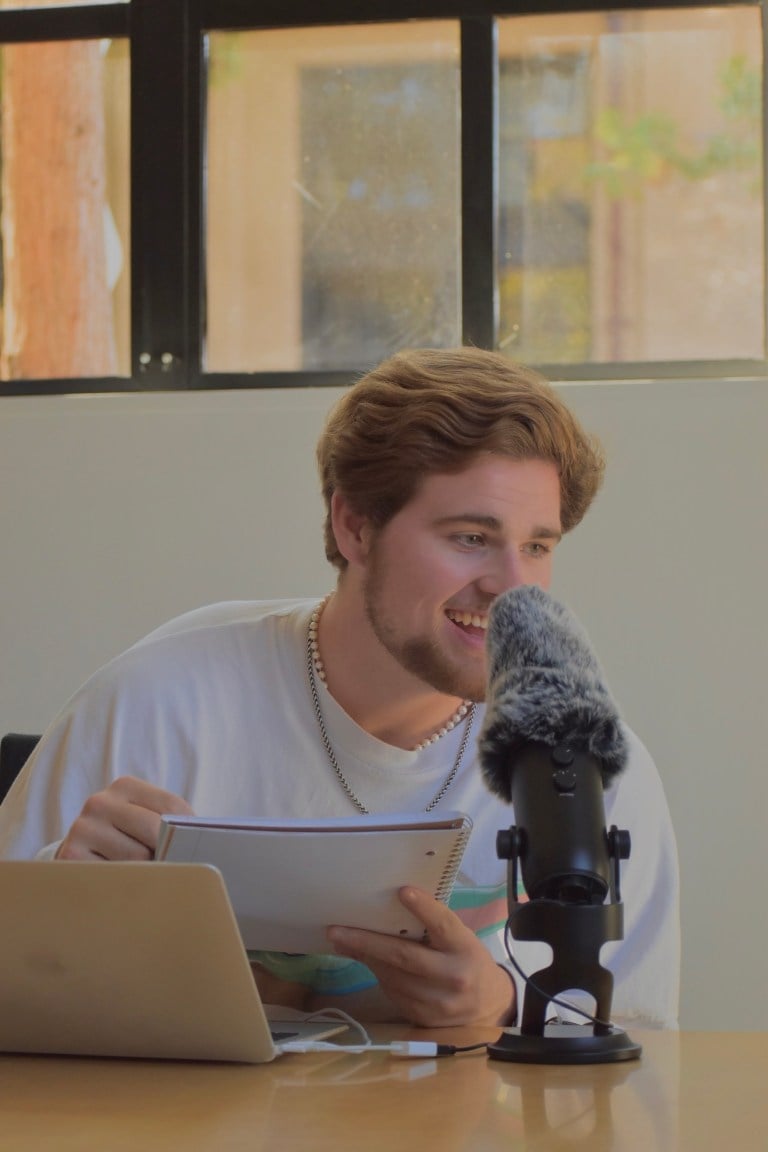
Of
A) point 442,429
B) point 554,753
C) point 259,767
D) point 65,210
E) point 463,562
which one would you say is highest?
point 65,210

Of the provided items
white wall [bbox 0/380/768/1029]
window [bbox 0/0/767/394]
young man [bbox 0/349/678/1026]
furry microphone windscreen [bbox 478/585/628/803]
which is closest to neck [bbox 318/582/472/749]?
young man [bbox 0/349/678/1026]

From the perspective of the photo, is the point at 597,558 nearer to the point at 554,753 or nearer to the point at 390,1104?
the point at 554,753

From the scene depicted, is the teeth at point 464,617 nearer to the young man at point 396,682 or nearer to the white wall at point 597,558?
the young man at point 396,682

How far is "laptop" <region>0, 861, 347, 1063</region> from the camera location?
3.11 ft

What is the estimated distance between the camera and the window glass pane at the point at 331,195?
125 inches

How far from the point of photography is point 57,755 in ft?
5.49

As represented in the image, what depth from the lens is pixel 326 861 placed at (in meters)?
1.11

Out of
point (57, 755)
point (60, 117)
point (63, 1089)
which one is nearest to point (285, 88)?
point (60, 117)

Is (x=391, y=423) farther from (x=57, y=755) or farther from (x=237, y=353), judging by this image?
(x=237, y=353)

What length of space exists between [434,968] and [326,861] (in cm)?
16

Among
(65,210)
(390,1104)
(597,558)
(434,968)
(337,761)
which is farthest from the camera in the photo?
(65,210)

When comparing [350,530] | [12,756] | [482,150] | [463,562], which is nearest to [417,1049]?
[463,562]

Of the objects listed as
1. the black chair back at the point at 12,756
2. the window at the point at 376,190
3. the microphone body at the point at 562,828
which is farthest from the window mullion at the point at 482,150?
the microphone body at the point at 562,828

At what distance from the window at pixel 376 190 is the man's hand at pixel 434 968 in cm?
199
